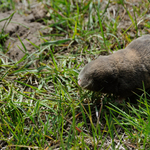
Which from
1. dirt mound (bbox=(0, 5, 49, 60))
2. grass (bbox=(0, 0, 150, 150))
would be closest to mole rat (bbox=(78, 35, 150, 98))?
grass (bbox=(0, 0, 150, 150))

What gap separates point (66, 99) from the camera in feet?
8.76

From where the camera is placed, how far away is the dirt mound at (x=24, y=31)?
329cm

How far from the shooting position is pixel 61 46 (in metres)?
3.53

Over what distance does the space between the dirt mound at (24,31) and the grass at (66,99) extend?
0.41 ft

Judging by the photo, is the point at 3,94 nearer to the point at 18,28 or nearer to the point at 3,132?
the point at 3,132

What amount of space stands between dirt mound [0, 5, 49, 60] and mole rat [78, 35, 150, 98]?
1.23 meters

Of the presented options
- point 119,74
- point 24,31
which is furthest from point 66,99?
point 24,31

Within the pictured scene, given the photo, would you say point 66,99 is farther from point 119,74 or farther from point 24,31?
point 24,31

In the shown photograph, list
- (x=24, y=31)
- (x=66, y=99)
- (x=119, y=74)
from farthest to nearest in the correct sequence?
(x=24, y=31) → (x=66, y=99) → (x=119, y=74)

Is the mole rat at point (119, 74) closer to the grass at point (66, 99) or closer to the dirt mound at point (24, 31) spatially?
the grass at point (66, 99)

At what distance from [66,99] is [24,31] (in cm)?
163

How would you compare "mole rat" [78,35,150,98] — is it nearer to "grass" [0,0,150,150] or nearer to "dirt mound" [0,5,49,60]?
"grass" [0,0,150,150]

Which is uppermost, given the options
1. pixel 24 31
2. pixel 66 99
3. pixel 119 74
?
pixel 24 31

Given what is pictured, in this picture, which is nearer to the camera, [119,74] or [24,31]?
[119,74]
